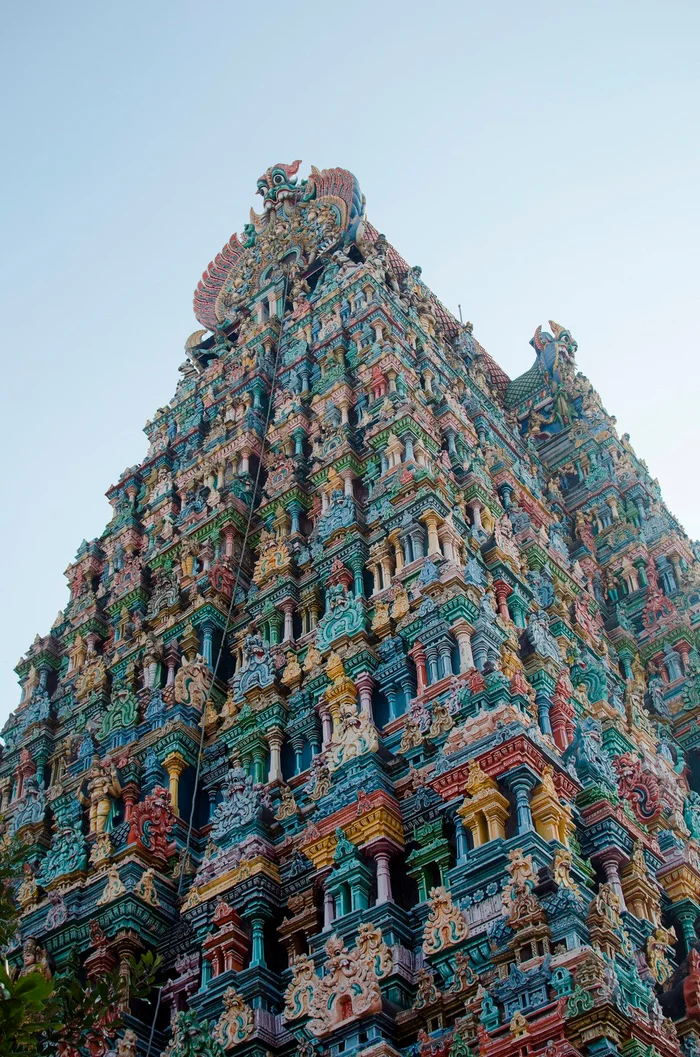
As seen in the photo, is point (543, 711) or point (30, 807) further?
point (30, 807)

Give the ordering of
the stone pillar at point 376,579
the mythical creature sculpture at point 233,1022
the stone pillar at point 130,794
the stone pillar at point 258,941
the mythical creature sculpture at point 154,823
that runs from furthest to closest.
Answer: the stone pillar at point 376,579 → the stone pillar at point 130,794 → the mythical creature sculpture at point 154,823 → the stone pillar at point 258,941 → the mythical creature sculpture at point 233,1022

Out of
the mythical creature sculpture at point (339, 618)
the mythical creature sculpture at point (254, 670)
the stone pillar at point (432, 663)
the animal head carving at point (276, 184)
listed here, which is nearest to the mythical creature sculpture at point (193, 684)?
the mythical creature sculpture at point (254, 670)

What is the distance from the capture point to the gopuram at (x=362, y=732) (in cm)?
1323

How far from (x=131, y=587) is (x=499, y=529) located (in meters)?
6.37

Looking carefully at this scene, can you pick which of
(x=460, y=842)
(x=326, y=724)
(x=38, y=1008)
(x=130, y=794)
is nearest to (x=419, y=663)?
(x=326, y=724)

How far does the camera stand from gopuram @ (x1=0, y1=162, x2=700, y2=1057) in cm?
1323

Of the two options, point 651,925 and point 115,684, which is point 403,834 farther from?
point 115,684

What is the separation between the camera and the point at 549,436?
34438 mm

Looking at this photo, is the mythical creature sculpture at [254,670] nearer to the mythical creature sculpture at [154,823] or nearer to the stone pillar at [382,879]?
the mythical creature sculpture at [154,823]

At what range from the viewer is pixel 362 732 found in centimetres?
1603

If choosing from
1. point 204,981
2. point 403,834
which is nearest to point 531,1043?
point 403,834

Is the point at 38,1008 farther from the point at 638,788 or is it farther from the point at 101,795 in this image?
the point at 638,788

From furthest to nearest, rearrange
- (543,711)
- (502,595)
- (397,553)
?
(502,595)
(397,553)
(543,711)

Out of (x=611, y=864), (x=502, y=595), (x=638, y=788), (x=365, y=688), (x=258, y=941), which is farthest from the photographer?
(x=502, y=595)
